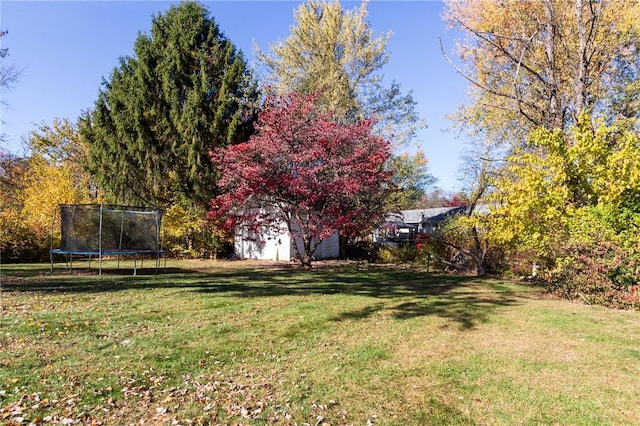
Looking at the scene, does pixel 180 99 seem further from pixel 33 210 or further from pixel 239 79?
pixel 33 210

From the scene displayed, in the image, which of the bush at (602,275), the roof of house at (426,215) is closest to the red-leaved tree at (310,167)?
the bush at (602,275)

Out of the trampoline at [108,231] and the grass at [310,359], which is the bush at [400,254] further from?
the trampoline at [108,231]

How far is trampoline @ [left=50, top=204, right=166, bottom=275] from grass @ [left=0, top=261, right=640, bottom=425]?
3726 millimetres

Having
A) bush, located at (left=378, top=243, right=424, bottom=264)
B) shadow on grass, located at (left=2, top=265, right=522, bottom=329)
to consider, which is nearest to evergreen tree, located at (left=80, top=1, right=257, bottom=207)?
shadow on grass, located at (left=2, top=265, right=522, bottom=329)

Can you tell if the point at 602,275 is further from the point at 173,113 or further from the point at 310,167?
the point at 173,113

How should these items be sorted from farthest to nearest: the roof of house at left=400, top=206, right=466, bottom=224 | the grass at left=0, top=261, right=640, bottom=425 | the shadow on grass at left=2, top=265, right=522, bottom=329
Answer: the roof of house at left=400, top=206, right=466, bottom=224 → the shadow on grass at left=2, top=265, right=522, bottom=329 → the grass at left=0, top=261, right=640, bottom=425

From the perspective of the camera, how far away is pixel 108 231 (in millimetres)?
12336

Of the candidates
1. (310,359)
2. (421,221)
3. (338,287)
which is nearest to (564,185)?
(338,287)

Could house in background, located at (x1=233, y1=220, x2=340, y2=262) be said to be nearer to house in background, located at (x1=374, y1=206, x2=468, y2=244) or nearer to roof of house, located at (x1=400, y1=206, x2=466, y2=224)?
house in background, located at (x1=374, y1=206, x2=468, y2=244)

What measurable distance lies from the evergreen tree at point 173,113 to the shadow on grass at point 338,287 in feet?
20.2

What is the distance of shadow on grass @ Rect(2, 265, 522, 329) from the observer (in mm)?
7129

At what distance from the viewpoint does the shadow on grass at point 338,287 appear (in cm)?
713

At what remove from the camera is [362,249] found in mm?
18922

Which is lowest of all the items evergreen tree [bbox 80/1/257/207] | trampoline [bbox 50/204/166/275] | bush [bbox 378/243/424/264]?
bush [bbox 378/243/424/264]
